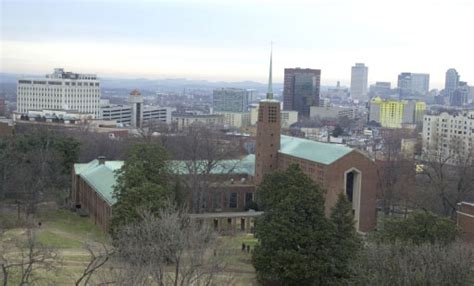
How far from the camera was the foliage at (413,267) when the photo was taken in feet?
67.8

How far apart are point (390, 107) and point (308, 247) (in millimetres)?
165066

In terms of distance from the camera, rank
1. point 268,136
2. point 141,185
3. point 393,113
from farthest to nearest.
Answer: point 393,113, point 268,136, point 141,185

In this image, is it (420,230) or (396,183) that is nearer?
(420,230)

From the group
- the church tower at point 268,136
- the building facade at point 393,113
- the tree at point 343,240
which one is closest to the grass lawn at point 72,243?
the tree at point 343,240

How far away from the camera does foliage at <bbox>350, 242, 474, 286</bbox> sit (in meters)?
20.7

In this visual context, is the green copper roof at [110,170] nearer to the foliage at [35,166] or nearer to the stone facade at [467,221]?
the foliage at [35,166]

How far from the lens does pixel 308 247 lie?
93.1 feet

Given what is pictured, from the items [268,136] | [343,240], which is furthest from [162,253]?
[268,136]

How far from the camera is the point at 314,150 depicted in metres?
50.9

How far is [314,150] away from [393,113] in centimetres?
14253

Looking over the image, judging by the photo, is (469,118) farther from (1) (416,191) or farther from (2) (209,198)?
(2) (209,198)

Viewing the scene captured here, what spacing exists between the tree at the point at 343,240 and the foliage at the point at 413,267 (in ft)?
13.0

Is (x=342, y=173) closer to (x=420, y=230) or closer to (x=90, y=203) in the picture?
(x=420, y=230)

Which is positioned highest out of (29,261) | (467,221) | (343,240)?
(29,261)
